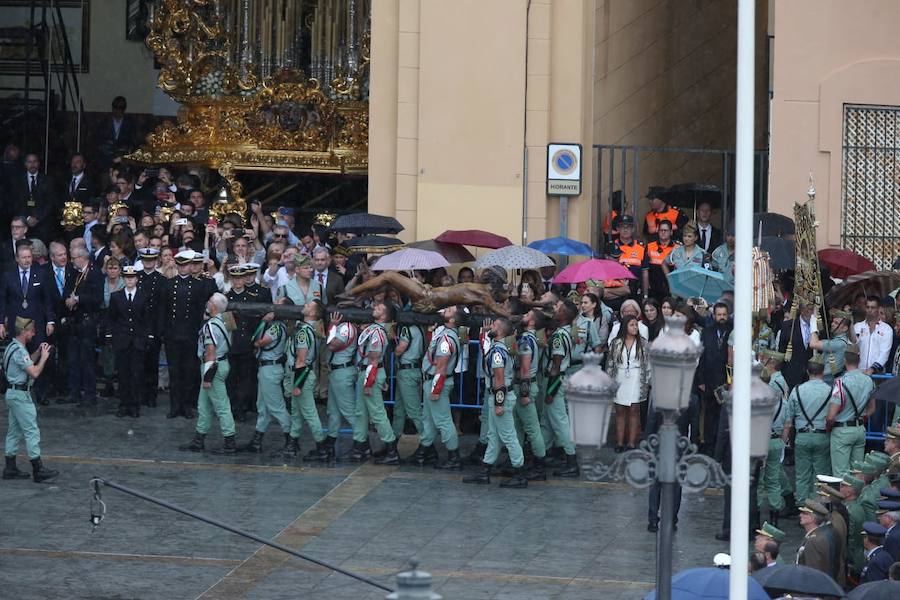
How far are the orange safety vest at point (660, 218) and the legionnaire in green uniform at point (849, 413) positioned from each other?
6.37 metres

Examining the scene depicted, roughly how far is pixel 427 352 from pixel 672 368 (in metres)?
7.62

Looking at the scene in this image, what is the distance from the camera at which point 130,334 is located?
20.3 m

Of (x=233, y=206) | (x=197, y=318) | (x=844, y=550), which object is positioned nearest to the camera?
(x=844, y=550)

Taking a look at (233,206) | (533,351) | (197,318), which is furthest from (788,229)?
(233,206)

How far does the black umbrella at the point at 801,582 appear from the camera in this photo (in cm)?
1195

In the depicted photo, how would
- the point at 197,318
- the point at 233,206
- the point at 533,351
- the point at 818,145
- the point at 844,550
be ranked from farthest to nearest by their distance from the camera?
1. the point at 233,206
2. the point at 818,145
3. the point at 197,318
4. the point at 533,351
5. the point at 844,550

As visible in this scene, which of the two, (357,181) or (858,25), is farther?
(357,181)

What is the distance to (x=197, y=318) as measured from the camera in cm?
2028

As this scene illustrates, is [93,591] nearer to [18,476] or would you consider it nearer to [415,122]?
[18,476]

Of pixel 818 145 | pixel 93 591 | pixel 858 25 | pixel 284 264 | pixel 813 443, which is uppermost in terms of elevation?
pixel 858 25

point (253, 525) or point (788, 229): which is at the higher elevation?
point (788, 229)

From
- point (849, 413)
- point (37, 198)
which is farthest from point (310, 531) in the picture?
point (37, 198)

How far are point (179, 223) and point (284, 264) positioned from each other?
2.16 meters

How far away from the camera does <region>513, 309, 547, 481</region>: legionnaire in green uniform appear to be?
58.1ft
